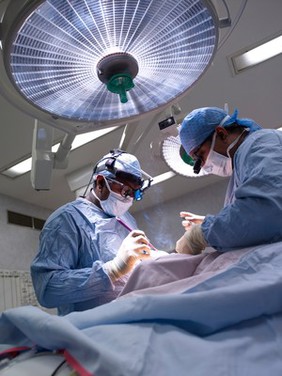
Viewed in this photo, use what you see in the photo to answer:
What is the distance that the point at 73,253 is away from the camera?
155 cm

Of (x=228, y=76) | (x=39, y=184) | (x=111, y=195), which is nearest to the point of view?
(x=39, y=184)

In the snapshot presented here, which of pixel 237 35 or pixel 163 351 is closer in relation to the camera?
pixel 163 351

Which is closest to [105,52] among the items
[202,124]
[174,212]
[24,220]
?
[202,124]

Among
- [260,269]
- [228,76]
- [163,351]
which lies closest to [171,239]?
[228,76]

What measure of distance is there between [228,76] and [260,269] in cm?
200

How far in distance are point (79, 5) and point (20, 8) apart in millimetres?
126

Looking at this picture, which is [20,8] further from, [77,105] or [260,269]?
[260,269]

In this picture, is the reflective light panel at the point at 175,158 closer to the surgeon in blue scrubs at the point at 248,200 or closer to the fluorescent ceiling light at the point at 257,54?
the surgeon in blue scrubs at the point at 248,200

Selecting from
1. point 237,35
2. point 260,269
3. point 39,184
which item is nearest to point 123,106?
point 39,184

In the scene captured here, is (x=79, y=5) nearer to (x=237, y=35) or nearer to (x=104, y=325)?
(x=104, y=325)

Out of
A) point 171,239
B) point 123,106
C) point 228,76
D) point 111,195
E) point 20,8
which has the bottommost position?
point 171,239

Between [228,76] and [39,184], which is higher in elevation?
[228,76]

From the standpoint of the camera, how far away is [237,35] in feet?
7.07

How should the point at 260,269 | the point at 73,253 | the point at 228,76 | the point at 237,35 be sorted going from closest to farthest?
1. the point at 260,269
2. the point at 73,253
3. the point at 237,35
4. the point at 228,76
